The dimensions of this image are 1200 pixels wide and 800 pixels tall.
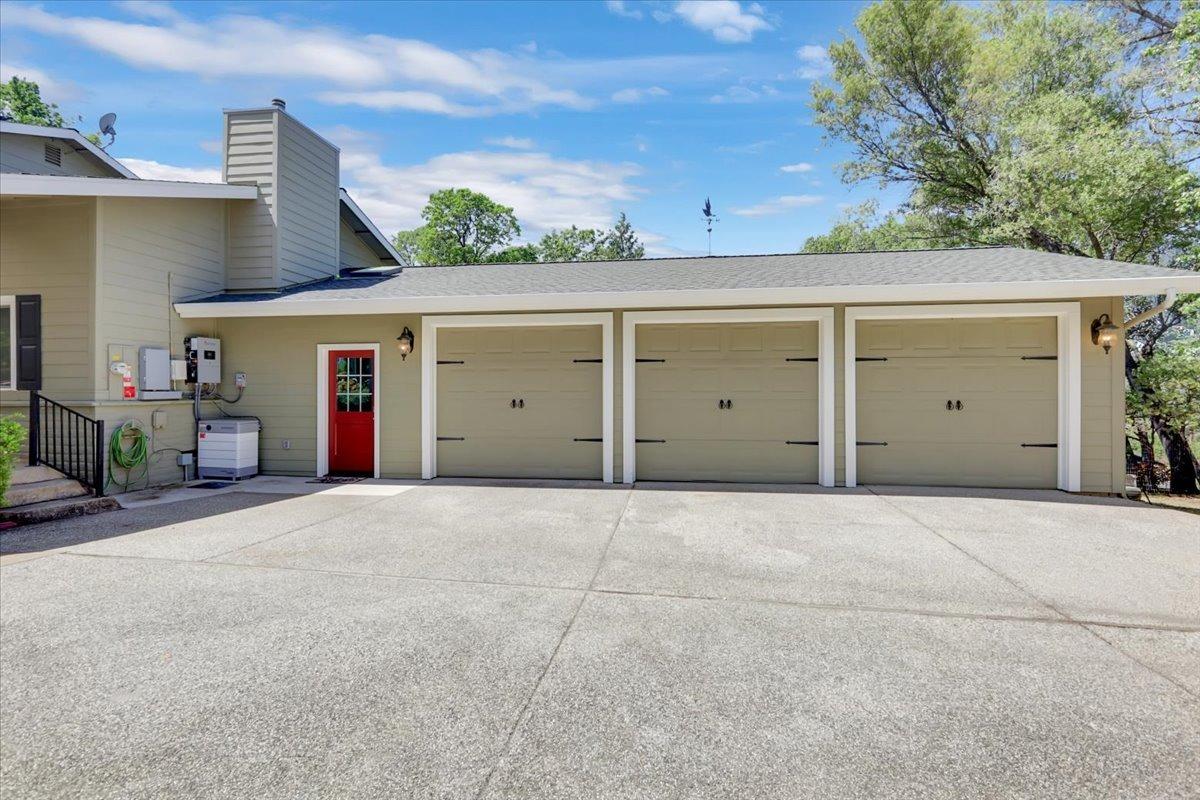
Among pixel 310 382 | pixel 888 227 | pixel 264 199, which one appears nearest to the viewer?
pixel 310 382

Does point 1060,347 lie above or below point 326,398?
above

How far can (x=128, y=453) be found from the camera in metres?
6.55

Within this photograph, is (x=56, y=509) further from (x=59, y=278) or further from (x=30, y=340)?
(x=59, y=278)

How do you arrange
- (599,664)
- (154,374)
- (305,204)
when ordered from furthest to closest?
(305,204) → (154,374) → (599,664)

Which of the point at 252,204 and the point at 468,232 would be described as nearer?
the point at 252,204

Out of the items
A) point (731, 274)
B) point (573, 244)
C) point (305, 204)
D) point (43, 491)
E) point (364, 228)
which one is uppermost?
point (573, 244)

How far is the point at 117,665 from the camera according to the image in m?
2.48

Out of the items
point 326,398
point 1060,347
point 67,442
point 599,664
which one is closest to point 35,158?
point 67,442

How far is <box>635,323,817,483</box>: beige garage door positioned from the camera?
6965mm

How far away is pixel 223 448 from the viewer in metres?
7.38

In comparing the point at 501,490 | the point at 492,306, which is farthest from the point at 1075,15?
the point at 501,490

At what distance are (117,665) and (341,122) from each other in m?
10.7

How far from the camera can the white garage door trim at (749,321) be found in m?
6.82

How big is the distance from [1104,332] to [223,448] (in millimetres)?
11110
